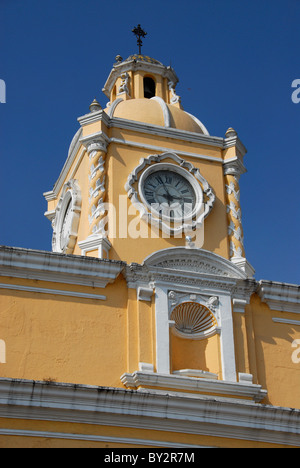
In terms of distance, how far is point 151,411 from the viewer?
14867 millimetres

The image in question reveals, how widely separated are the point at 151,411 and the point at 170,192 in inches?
186

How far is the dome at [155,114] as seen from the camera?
19.0m

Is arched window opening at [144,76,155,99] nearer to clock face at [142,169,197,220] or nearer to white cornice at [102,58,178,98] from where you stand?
white cornice at [102,58,178,98]

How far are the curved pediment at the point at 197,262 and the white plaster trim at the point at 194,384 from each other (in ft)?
6.84

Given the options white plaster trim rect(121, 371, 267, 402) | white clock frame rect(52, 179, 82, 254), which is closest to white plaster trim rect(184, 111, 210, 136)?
white clock frame rect(52, 179, 82, 254)

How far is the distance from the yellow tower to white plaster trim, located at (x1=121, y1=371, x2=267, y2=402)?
2 cm

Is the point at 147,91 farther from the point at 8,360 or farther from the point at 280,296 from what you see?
the point at 8,360

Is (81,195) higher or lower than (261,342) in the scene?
higher

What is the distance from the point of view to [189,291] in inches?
648

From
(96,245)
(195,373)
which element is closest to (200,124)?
(96,245)

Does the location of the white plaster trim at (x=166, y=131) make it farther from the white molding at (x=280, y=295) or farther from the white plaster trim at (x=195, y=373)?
the white plaster trim at (x=195, y=373)

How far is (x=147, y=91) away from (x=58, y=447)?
367 inches

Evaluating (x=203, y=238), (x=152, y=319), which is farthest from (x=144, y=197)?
(x=152, y=319)

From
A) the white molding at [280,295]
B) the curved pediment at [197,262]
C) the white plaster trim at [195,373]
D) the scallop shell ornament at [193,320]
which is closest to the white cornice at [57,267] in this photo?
the curved pediment at [197,262]
